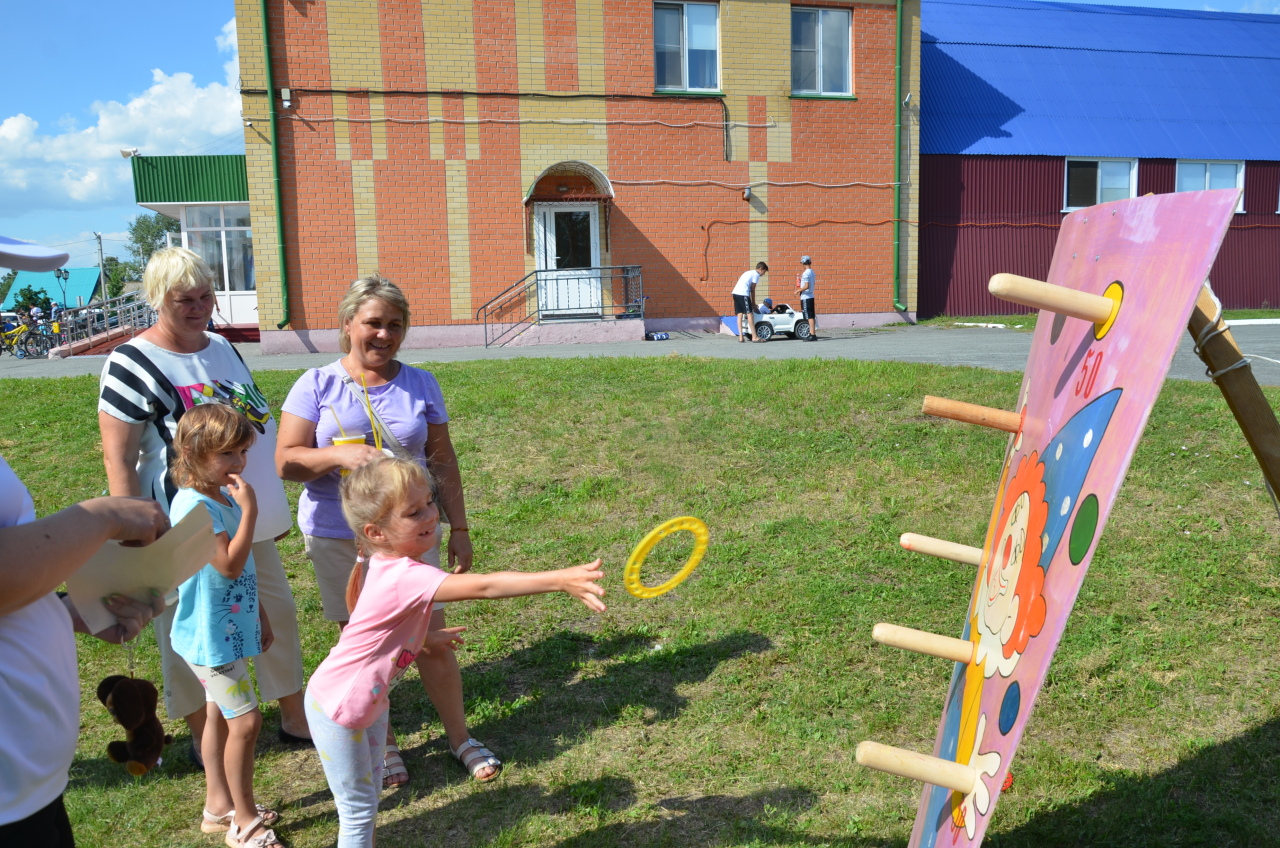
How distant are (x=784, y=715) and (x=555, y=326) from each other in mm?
14884

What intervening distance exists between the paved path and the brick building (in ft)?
5.44

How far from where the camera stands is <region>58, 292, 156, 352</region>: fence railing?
22391 mm

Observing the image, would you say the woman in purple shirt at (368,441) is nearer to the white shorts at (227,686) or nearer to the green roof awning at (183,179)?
the white shorts at (227,686)

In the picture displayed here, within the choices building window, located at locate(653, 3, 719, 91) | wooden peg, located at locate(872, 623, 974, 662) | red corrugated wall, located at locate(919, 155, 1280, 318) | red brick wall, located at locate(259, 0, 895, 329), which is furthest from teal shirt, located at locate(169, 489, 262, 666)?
red corrugated wall, located at locate(919, 155, 1280, 318)

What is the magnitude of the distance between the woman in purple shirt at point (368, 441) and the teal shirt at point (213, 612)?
1.26 ft

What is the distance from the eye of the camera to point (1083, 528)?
5.29 ft

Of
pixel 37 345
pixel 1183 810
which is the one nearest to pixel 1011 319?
pixel 1183 810

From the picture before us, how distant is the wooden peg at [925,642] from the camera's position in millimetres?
2334

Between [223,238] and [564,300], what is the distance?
1132cm

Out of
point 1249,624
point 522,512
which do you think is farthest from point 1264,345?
point 522,512

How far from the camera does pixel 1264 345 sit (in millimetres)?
14086

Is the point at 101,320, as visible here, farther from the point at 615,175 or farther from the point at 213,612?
the point at 213,612

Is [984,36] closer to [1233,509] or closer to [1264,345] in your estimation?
[1264,345]

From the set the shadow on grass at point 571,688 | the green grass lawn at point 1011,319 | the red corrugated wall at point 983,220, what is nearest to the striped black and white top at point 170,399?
the shadow on grass at point 571,688
